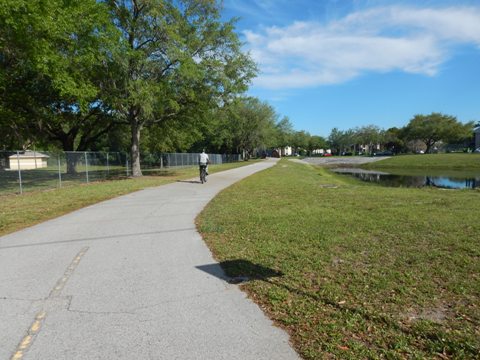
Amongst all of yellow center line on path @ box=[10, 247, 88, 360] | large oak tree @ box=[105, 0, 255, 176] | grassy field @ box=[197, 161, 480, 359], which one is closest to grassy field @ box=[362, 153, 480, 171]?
large oak tree @ box=[105, 0, 255, 176]

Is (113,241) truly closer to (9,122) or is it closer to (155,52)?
(155,52)

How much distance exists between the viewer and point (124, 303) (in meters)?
4.20

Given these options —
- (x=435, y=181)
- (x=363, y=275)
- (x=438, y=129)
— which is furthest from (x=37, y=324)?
(x=438, y=129)

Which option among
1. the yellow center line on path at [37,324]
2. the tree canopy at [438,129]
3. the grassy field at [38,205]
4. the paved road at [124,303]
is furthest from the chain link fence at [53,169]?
the tree canopy at [438,129]

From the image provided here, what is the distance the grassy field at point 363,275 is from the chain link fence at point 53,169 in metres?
12.8

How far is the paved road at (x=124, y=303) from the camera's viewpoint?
10.6 ft

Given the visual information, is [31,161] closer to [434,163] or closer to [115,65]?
[115,65]

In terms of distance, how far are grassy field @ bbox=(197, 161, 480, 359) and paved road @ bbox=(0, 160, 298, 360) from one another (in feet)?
1.32

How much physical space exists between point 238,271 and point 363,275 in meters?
1.76

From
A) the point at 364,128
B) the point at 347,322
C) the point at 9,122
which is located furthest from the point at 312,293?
the point at 364,128

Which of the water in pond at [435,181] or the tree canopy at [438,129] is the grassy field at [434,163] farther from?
the tree canopy at [438,129]

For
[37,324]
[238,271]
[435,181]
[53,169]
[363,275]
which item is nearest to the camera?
[37,324]

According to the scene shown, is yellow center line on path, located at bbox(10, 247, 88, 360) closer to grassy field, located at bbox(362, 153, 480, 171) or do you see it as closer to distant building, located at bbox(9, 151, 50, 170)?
distant building, located at bbox(9, 151, 50, 170)

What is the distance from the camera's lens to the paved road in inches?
127
